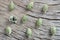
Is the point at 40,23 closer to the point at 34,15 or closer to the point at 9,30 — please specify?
the point at 34,15

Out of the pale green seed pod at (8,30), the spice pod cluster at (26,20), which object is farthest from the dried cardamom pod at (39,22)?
the pale green seed pod at (8,30)

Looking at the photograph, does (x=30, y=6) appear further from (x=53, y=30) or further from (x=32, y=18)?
(x=53, y=30)

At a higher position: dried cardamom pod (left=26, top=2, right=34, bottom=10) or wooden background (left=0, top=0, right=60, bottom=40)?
dried cardamom pod (left=26, top=2, right=34, bottom=10)

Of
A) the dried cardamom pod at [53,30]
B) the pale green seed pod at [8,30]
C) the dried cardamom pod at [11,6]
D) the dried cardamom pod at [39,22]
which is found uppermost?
the dried cardamom pod at [11,6]

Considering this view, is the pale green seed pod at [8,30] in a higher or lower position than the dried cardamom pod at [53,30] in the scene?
lower

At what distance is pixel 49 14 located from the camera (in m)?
0.97

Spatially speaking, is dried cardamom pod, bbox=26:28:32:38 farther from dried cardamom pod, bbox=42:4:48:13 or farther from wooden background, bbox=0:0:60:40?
dried cardamom pod, bbox=42:4:48:13

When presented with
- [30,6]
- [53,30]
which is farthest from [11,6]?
[53,30]

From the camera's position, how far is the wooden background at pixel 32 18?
94 cm

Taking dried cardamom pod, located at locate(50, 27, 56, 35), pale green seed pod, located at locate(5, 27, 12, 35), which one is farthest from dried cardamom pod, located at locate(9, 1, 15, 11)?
dried cardamom pod, located at locate(50, 27, 56, 35)

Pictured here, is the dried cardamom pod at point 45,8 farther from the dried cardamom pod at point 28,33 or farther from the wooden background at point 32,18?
the dried cardamom pod at point 28,33

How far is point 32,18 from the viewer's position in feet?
3.18

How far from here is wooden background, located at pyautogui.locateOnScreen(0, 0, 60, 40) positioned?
94 centimetres

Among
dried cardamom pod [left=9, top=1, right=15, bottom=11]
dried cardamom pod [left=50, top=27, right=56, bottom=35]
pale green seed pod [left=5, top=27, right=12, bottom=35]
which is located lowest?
pale green seed pod [left=5, top=27, right=12, bottom=35]
